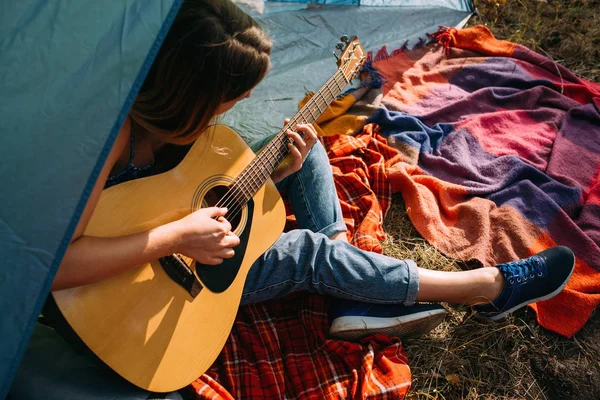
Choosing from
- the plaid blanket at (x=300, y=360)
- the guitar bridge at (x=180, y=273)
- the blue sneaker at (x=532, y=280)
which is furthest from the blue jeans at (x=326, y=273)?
the blue sneaker at (x=532, y=280)

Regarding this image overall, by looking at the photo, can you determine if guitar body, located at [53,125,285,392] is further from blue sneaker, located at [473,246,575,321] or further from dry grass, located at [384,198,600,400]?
blue sneaker, located at [473,246,575,321]

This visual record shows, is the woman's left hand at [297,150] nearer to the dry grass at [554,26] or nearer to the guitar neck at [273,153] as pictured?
the guitar neck at [273,153]

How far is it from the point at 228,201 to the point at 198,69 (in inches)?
15.0

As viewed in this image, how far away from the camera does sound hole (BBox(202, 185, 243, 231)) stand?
1265 mm

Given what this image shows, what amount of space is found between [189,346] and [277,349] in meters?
0.35

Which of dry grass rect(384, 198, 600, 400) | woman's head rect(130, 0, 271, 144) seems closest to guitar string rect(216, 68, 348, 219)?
woman's head rect(130, 0, 271, 144)

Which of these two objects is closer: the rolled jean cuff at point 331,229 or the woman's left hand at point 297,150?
the woman's left hand at point 297,150

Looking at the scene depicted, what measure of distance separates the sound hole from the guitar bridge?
18 centimetres

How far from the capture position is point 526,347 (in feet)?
4.93

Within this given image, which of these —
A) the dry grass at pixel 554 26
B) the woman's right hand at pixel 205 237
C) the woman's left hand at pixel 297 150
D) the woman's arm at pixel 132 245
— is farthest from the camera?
the dry grass at pixel 554 26

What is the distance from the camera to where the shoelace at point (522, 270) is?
1.47m

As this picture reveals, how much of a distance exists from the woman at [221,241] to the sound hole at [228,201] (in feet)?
0.28

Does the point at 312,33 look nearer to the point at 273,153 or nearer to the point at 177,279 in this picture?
the point at 273,153

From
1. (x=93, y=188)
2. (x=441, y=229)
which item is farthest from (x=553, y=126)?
(x=93, y=188)
